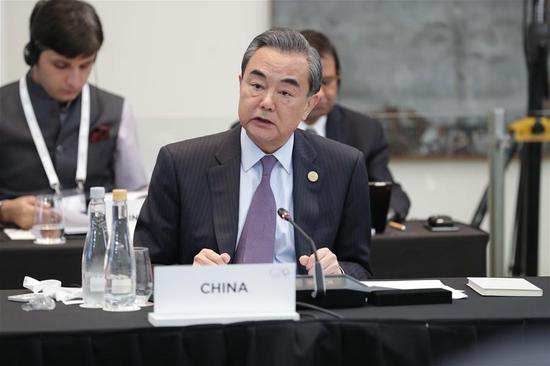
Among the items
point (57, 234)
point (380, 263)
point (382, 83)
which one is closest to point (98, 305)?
point (57, 234)

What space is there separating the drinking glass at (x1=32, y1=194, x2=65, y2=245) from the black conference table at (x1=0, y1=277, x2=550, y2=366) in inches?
51.5

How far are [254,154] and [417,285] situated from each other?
0.58 m

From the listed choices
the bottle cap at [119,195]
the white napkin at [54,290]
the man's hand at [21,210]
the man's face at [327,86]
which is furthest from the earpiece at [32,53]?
the bottle cap at [119,195]

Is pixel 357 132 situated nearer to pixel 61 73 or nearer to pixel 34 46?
pixel 61 73

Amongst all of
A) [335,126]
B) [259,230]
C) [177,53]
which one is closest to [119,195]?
[259,230]

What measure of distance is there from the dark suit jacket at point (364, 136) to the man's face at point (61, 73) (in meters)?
1.18

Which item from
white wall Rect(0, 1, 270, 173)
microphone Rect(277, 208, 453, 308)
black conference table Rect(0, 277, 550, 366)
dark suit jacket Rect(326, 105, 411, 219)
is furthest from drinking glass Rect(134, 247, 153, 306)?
white wall Rect(0, 1, 270, 173)

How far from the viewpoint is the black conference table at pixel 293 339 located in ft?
6.18

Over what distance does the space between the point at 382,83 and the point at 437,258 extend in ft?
6.66

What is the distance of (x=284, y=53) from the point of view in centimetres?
254

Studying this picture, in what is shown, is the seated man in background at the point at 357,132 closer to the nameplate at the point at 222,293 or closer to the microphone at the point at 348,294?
the microphone at the point at 348,294

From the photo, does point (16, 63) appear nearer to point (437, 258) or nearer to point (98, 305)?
point (437, 258)

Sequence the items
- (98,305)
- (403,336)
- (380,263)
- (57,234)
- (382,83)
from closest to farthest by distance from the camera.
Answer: (403,336), (98,305), (57,234), (380,263), (382,83)

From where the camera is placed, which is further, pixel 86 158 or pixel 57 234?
pixel 86 158
